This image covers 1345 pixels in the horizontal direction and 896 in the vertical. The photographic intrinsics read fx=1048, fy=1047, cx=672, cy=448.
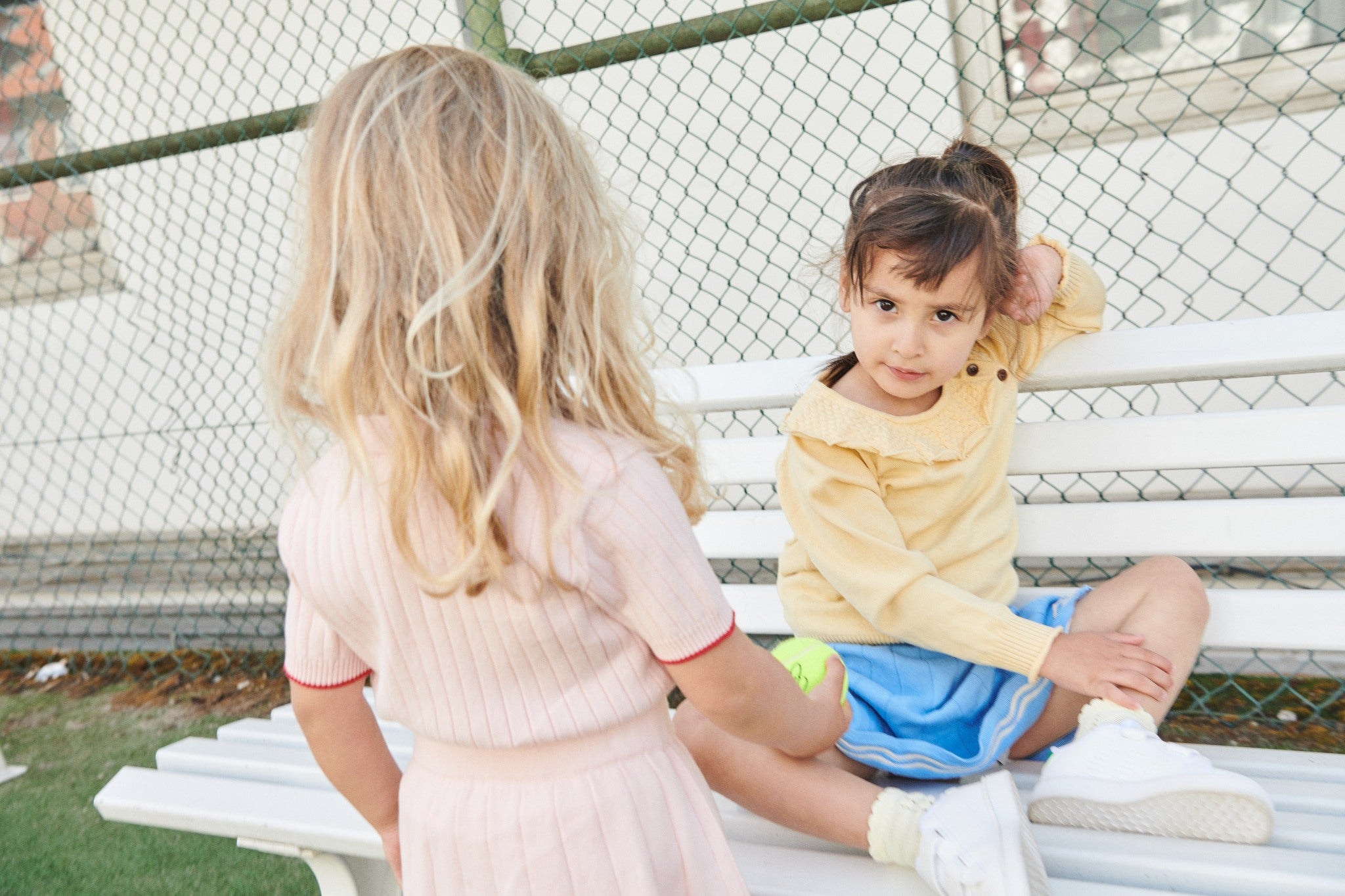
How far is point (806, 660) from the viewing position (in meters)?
1.25

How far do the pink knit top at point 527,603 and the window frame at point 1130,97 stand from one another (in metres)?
2.37

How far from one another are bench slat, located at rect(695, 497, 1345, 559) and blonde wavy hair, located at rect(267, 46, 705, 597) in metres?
0.97

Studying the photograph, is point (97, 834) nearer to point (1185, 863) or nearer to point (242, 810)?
point (242, 810)

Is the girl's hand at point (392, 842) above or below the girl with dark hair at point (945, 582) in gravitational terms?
below

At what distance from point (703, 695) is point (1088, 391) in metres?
2.83

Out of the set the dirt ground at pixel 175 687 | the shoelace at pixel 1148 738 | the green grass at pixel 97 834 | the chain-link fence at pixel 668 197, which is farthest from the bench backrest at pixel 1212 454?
the dirt ground at pixel 175 687

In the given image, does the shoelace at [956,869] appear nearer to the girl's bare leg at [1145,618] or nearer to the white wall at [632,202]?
the girl's bare leg at [1145,618]

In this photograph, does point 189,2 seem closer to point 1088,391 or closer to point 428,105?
point 1088,391

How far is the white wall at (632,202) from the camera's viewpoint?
10.5ft

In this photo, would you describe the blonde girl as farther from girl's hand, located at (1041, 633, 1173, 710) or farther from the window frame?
the window frame

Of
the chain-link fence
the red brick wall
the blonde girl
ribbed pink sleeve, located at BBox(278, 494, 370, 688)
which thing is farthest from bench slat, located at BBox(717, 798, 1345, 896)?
the red brick wall

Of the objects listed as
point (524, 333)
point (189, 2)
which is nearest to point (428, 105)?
point (524, 333)

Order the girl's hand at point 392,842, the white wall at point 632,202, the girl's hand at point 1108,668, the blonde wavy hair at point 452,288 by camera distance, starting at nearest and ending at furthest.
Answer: the blonde wavy hair at point 452,288 → the girl's hand at point 392,842 → the girl's hand at point 1108,668 → the white wall at point 632,202

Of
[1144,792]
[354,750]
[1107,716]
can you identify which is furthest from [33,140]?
[1144,792]
